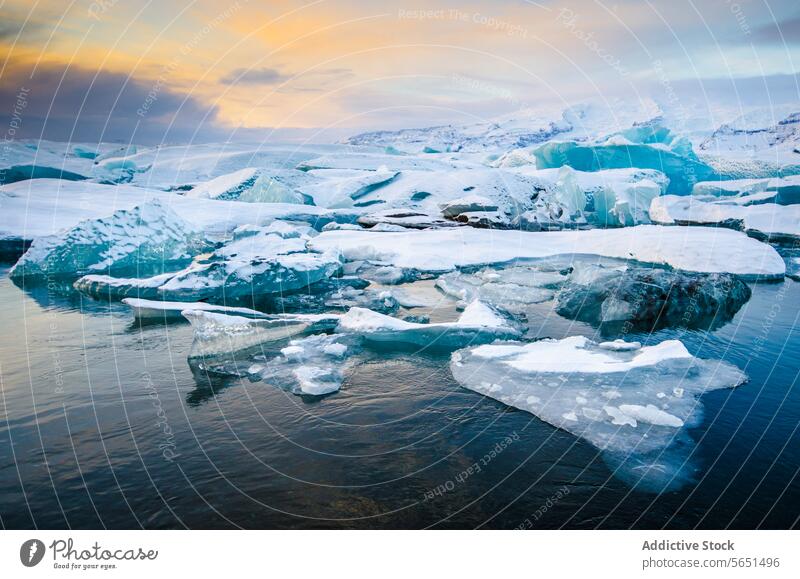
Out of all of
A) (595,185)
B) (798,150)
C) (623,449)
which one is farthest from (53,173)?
(798,150)

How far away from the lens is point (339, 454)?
17.5 ft

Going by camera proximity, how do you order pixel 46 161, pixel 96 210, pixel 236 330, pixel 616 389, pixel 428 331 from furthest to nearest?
1. pixel 46 161
2. pixel 96 210
3. pixel 428 331
4. pixel 236 330
5. pixel 616 389

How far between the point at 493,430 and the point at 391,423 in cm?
119

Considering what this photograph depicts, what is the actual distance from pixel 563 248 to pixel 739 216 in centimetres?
1047

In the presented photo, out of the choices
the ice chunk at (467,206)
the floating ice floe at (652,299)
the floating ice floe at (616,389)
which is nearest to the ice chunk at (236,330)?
the floating ice floe at (616,389)

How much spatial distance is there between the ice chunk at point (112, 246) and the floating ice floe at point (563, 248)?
4.88m

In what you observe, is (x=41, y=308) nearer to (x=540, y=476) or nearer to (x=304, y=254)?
(x=304, y=254)

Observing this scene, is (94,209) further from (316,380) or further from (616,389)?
(616,389)

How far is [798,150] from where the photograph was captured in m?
39.8

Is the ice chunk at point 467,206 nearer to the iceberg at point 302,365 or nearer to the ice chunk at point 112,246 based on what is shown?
the ice chunk at point 112,246

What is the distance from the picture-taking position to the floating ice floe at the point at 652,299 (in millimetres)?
10180

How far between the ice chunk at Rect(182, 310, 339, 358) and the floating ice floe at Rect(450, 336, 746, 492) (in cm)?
296
